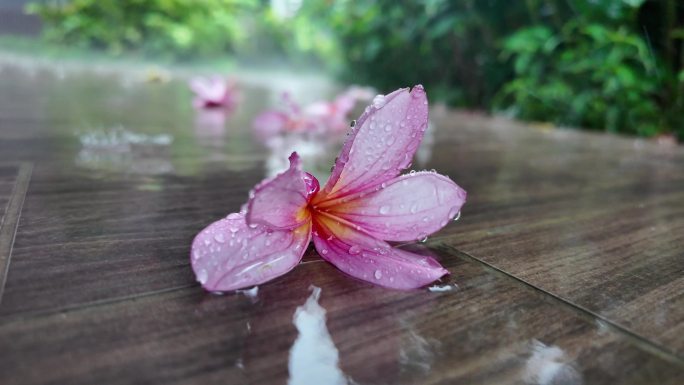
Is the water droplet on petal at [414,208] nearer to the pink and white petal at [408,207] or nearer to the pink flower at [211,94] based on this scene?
the pink and white petal at [408,207]

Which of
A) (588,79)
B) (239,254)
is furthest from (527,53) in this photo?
(239,254)

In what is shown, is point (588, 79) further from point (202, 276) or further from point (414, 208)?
point (202, 276)

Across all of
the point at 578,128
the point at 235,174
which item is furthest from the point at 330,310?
the point at 578,128

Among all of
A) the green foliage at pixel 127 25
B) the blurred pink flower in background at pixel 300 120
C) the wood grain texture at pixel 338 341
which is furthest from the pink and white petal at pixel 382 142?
the green foliage at pixel 127 25

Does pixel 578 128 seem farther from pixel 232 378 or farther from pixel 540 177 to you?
pixel 232 378

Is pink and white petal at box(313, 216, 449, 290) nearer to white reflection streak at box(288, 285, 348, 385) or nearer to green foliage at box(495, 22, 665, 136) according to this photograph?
white reflection streak at box(288, 285, 348, 385)

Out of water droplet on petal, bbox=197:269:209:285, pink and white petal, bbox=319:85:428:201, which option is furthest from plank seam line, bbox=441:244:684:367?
water droplet on petal, bbox=197:269:209:285
